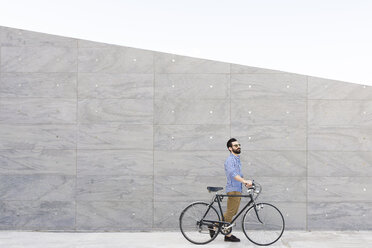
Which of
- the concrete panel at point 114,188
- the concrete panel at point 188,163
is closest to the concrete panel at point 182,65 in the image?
the concrete panel at point 188,163

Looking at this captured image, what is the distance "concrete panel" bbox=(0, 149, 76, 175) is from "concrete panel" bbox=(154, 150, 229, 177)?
1586mm

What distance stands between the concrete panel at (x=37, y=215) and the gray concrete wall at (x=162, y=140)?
2 centimetres

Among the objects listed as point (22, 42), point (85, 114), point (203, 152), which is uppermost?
point (22, 42)

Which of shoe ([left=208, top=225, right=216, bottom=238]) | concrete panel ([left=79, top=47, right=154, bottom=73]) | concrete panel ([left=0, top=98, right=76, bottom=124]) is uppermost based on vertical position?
concrete panel ([left=79, top=47, right=154, bottom=73])

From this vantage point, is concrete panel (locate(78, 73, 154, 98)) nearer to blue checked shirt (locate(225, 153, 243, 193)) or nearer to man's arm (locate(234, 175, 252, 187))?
blue checked shirt (locate(225, 153, 243, 193))

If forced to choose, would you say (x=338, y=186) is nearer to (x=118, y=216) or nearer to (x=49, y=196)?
(x=118, y=216)

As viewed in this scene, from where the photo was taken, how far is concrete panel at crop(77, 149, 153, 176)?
28.2ft

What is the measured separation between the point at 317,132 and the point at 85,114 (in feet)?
13.6

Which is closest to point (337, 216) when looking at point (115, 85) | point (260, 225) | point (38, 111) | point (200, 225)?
point (260, 225)

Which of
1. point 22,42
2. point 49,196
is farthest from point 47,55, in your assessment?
point 49,196

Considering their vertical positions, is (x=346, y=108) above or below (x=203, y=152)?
above

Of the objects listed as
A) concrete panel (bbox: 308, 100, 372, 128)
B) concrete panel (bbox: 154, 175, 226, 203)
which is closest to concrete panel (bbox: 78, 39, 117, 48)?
concrete panel (bbox: 154, 175, 226, 203)

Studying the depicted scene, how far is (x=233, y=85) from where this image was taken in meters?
8.62

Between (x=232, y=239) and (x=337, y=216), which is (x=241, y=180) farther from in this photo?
(x=337, y=216)
